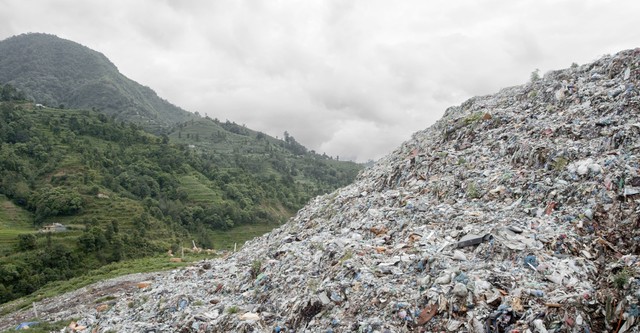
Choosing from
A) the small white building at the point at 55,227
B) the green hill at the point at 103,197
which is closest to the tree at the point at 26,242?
the green hill at the point at 103,197

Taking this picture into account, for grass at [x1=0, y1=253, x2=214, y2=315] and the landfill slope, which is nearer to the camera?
the landfill slope

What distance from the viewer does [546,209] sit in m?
7.24

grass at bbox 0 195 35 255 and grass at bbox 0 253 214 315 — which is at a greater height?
grass at bbox 0 195 35 255

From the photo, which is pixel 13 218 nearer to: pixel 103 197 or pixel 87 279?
pixel 103 197

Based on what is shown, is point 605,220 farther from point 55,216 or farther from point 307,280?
point 55,216

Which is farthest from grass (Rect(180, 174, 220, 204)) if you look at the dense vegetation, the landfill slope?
A: the landfill slope

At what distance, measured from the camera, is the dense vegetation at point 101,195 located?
35219 millimetres

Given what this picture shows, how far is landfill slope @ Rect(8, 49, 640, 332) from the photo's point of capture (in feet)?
17.1

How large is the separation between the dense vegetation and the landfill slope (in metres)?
26.7

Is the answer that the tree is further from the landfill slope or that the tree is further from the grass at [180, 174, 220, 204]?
the grass at [180, 174, 220, 204]

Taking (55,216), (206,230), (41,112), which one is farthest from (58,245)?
(41,112)

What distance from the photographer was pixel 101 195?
55062 millimetres

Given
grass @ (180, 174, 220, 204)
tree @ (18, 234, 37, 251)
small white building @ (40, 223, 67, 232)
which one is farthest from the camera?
grass @ (180, 174, 220, 204)

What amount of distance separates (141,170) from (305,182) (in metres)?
52.6
